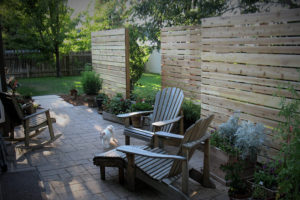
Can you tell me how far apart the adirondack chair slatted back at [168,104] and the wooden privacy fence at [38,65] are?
10.5m

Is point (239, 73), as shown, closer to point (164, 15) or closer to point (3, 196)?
point (3, 196)

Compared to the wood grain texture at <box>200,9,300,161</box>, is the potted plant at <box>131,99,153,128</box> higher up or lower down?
lower down

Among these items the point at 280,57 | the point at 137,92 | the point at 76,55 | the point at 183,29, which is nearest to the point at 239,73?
the point at 280,57

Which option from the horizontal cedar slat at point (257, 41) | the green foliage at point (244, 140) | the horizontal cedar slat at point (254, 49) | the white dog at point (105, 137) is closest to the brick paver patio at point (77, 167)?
the white dog at point (105, 137)

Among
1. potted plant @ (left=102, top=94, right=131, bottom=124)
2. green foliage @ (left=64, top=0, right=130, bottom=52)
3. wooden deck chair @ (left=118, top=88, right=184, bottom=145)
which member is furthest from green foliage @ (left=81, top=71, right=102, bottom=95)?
green foliage @ (left=64, top=0, right=130, bottom=52)

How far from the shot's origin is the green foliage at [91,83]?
305 inches

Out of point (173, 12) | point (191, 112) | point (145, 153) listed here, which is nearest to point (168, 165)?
point (145, 153)

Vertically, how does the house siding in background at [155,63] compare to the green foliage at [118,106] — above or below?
above

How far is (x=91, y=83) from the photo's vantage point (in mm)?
7766

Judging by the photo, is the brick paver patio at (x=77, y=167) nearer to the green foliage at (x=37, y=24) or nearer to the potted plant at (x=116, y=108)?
the potted plant at (x=116, y=108)

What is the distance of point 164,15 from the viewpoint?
6789 millimetres

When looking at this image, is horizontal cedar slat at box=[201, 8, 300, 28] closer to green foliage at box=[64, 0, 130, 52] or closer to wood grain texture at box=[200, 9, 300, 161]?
wood grain texture at box=[200, 9, 300, 161]

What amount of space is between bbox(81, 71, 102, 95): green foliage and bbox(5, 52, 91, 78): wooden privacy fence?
22.2 feet

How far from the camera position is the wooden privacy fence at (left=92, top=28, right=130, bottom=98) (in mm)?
6449
